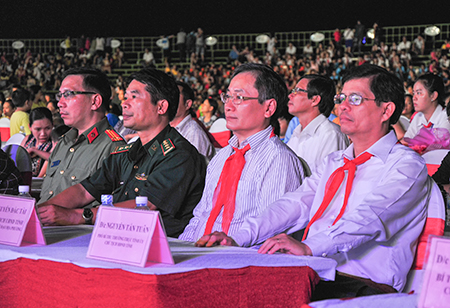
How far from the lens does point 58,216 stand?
1.91m

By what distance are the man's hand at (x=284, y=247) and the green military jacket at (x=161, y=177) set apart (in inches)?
28.9

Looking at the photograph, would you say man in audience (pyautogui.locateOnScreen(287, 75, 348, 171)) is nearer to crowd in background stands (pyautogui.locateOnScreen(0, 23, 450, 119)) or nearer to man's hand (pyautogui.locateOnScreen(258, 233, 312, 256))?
man's hand (pyautogui.locateOnScreen(258, 233, 312, 256))

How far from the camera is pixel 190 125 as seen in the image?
407 cm

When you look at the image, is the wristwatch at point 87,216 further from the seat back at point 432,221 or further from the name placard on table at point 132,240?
the seat back at point 432,221

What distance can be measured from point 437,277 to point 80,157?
6.70 ft

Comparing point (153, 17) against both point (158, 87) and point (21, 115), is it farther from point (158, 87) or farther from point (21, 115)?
point (158, 87)

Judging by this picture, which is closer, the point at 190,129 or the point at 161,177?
the point at 161,177

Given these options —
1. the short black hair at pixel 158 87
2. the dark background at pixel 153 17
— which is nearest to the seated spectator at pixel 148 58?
the dark background at pixel 153 17

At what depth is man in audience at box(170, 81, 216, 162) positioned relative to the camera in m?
3.93

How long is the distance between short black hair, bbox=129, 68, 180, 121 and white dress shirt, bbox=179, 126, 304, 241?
49 centimetres

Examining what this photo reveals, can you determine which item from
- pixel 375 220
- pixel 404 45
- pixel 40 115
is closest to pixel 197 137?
pixel 40 115

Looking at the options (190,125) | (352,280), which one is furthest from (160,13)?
(352,280)

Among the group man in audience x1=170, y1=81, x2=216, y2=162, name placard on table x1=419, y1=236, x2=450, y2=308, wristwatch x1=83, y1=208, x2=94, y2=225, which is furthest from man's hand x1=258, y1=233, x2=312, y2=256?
man in audience x1=170, y1=81, x2=216, y2=162

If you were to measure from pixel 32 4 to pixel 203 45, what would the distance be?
645 centimetres
